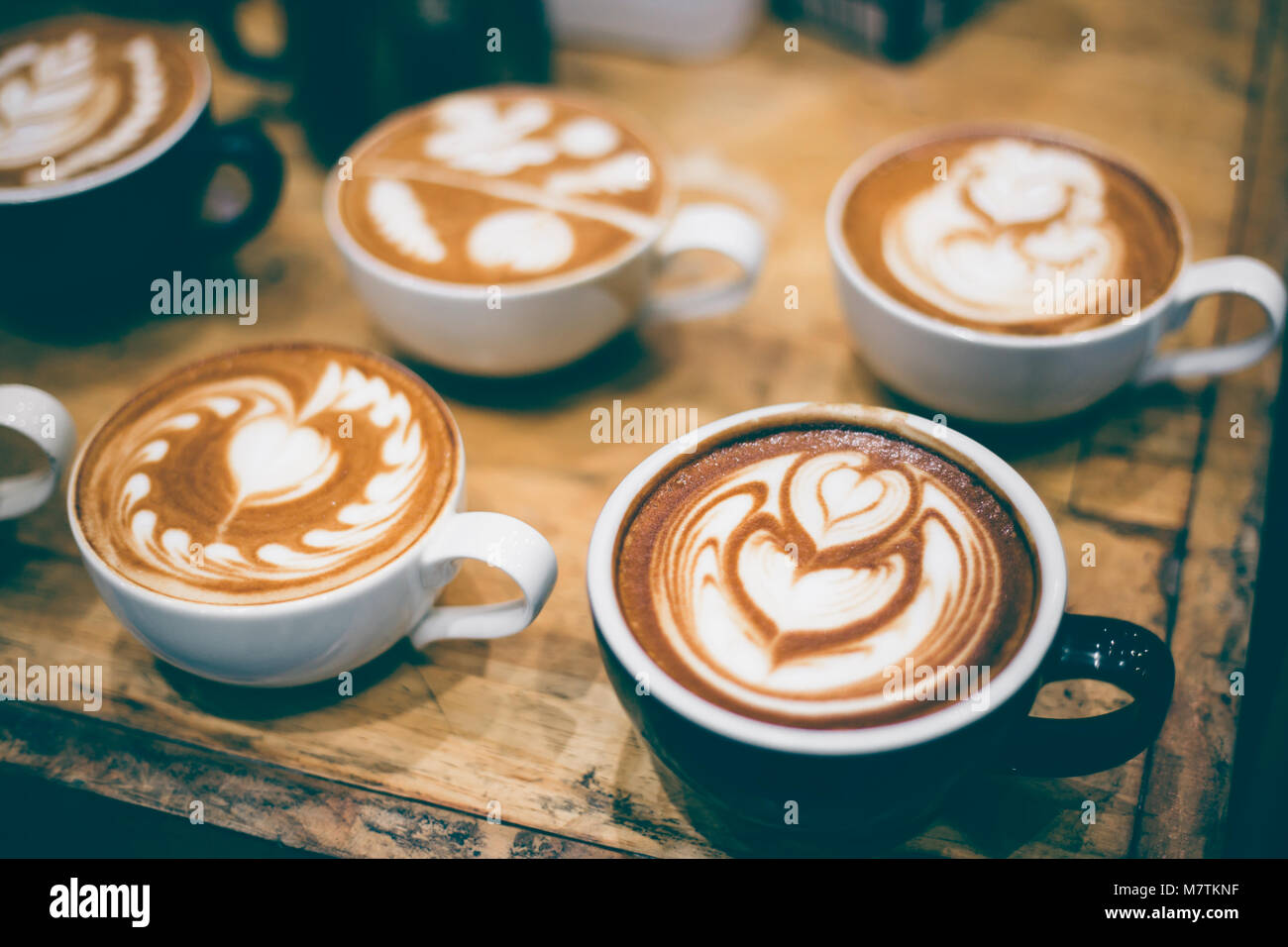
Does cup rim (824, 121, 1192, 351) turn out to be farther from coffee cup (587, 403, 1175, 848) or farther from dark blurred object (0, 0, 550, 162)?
dark blurred object (0, 0, 550, 162)

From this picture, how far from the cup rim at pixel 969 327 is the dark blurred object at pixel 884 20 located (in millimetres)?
380

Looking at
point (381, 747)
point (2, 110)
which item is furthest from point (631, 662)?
point (2, 110)

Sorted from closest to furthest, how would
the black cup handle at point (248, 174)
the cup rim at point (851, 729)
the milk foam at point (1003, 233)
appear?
1. the cup rim at point (851, 729)
2. the milk foam at point (1003, 233)
3. the black cup handle at point (248, 174)

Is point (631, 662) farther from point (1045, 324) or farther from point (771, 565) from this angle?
point (1045, 324)

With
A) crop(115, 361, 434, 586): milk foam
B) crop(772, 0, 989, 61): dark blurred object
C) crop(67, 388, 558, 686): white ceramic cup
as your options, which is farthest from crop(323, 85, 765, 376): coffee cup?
crop(772, 0, 989, 61): dark blurred object

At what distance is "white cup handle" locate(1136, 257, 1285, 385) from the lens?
936 millimetres

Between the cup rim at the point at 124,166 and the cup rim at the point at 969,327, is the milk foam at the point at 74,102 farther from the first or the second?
the cup rim at the point at 969,327

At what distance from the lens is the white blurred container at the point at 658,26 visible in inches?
57.0

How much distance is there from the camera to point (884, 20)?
4.67 ft

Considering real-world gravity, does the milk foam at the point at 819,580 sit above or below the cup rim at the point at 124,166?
below

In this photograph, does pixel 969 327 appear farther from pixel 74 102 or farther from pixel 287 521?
pixel 74 102

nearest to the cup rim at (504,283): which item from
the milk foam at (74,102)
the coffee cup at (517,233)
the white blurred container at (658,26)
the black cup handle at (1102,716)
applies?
the coffee cup at (517,233)

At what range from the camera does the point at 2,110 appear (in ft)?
3.64

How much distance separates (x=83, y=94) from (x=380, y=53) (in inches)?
12.1
